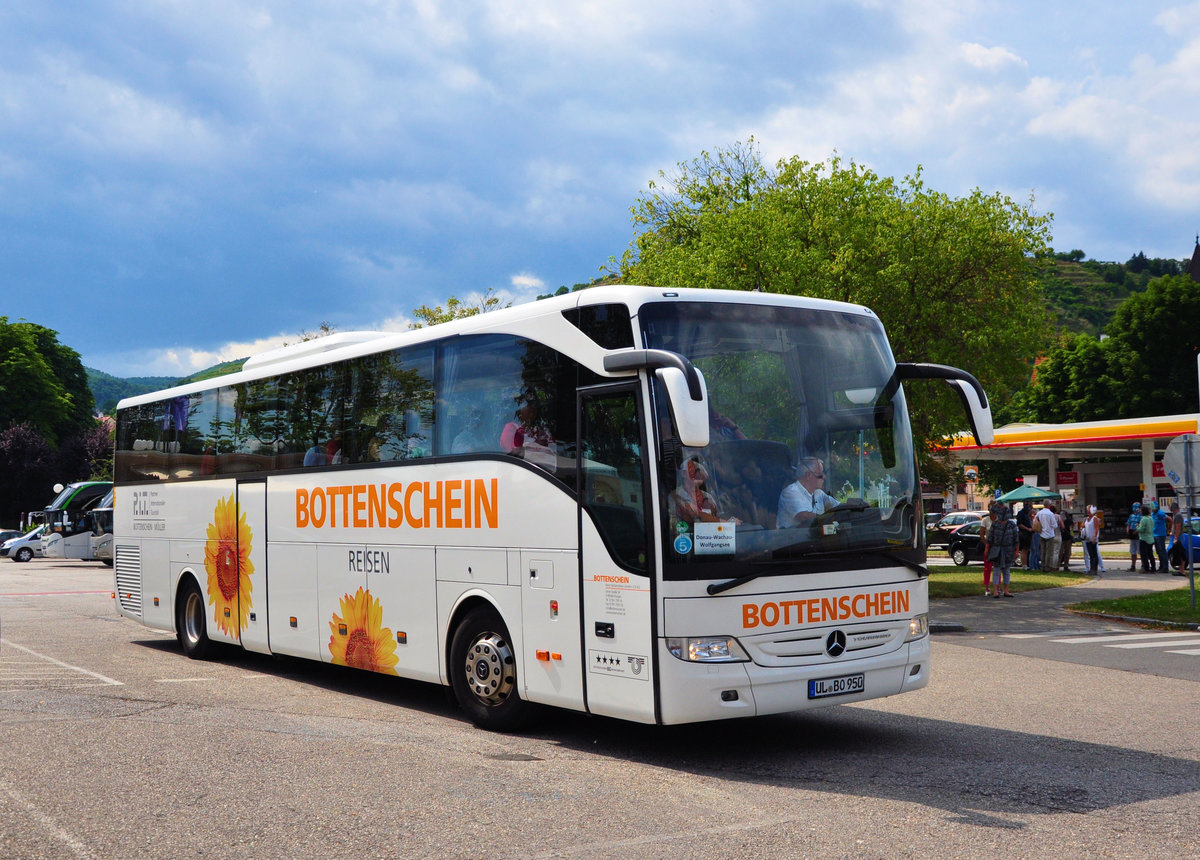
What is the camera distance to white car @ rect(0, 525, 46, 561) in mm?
52219

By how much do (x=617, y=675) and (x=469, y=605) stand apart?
6.76ft

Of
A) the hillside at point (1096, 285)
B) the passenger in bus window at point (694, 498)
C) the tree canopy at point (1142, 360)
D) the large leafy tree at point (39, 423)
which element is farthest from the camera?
the hillside at point (1096, 285)

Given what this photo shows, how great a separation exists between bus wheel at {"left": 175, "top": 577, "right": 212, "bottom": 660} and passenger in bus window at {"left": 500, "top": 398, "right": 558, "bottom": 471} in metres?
6.82

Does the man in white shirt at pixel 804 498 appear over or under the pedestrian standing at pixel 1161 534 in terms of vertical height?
over

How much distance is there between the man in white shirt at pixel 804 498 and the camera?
7.98 metres

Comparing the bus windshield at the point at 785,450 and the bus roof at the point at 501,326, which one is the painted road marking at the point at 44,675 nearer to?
the bus roof at the point at 501,326

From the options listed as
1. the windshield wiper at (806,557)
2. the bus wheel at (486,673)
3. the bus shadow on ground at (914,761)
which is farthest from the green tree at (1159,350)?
the bus wheel at (486,673)

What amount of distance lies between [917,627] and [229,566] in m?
8.14

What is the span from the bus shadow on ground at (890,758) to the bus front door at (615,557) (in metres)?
0.61

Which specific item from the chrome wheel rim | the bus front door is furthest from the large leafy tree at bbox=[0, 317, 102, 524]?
the bus front door

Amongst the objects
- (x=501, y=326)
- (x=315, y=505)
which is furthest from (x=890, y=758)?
(x=315, y=505)

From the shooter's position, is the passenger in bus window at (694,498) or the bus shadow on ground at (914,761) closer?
the bus shadow on ground at (914,761)

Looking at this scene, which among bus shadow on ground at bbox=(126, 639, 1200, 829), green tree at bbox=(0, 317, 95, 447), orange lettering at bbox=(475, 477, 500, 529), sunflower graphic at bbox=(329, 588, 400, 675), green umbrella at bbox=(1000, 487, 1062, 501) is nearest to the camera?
bus shadow on ground at bbox=(126, 639, 1200, 829)

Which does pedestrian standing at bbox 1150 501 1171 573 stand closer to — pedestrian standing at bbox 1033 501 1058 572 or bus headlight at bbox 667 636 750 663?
pedestrian standing at bbox 1033 501 1058 572
